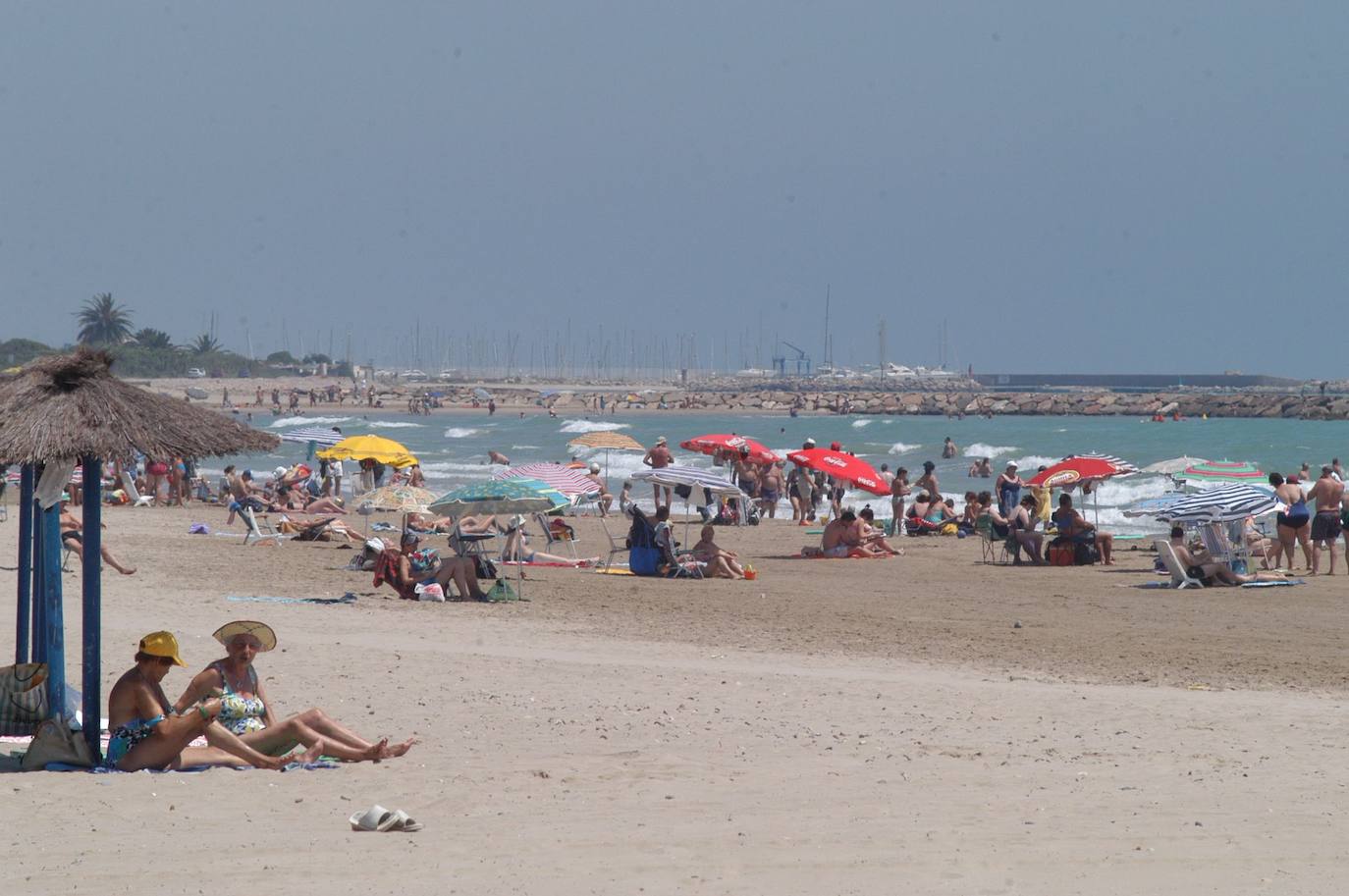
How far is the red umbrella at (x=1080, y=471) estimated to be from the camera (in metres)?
19.0

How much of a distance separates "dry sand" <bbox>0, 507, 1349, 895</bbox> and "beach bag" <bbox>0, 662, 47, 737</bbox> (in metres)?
0.41

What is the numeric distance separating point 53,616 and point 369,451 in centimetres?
1390

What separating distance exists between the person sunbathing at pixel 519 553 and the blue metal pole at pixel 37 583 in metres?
7.23

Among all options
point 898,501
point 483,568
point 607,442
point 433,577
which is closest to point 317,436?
point 607,442

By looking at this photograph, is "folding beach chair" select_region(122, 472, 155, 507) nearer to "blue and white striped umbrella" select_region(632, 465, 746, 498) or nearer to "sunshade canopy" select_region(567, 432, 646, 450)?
"sunshade canopy" select_region(567, 432, 646, 450)

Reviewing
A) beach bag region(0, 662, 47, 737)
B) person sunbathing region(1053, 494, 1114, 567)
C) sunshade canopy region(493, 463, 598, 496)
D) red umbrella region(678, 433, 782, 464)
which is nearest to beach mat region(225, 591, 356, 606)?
sunshade canopy region(493, 463, 598, 496)

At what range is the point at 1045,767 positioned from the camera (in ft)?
21.9

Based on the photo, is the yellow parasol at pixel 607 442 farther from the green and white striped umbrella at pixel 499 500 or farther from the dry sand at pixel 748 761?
the dry sand at pixel 748 761

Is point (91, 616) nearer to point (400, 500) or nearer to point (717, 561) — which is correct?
point (400, 500)

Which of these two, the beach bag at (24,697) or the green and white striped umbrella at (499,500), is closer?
the beach bag at (24,697)

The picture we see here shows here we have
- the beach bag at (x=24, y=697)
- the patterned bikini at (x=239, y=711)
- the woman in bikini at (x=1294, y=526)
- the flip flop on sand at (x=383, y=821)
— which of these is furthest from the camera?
the woman in bikini at (x=1294, y=526)

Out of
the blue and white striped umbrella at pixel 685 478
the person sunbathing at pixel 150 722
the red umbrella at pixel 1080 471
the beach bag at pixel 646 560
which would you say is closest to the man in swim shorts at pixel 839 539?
the blue and white striped umbrella at pixel 685 478

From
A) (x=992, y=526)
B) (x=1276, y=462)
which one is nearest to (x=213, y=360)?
(x=1276, y=462)

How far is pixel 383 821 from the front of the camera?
553 centimetres
